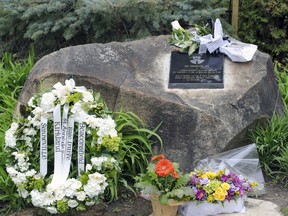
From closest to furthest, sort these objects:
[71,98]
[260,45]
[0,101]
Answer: [71,98] → [0,101] → [260,45]

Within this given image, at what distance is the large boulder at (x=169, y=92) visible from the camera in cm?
476

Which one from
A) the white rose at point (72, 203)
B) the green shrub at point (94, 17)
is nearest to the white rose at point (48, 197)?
the white rose at point (72, 203)

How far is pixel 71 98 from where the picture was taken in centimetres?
443

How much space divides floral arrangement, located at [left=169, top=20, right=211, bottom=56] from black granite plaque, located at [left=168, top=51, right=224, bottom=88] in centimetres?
8

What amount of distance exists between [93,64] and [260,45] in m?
3.05

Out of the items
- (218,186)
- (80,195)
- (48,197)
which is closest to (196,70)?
(218,186)

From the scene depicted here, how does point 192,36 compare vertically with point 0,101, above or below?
above

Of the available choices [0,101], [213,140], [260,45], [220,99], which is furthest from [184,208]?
[260,45]

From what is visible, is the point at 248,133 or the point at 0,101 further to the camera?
the point at 0,101

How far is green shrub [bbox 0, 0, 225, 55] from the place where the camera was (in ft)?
21.4

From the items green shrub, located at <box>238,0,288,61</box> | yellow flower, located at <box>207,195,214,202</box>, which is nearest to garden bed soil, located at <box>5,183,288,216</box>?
yellow flower, located at <box>207,195,214,202</box>

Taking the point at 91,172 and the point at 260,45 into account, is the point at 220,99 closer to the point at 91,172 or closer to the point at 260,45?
the point at 91,172

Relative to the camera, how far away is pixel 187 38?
17.9ft

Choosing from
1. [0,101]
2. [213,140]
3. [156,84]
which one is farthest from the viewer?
[0,101]
